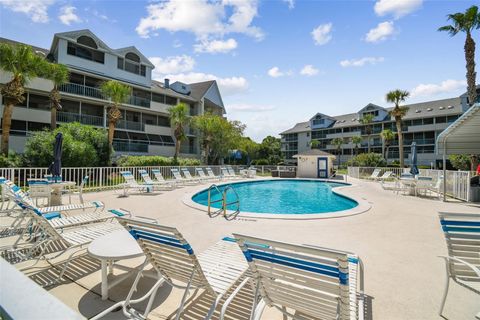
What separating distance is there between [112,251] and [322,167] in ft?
79.8

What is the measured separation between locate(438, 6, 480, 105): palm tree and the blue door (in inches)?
454

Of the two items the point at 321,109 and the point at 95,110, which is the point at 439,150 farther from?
the point at 321,109

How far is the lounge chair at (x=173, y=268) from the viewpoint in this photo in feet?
7.62

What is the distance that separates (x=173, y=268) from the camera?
8.46ft

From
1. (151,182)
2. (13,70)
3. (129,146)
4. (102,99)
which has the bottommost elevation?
(151,182)

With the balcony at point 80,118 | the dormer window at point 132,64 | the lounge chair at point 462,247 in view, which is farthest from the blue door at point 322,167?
the lounge chair at point 462,247

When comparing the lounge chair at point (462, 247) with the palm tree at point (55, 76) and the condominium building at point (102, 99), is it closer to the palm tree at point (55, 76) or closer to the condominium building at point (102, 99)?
the palm tree at point (55, 76)

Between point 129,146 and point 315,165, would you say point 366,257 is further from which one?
point 129,146

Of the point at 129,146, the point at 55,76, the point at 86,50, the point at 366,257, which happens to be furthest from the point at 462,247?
the point at 86,50

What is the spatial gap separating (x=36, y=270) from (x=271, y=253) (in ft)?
11.9

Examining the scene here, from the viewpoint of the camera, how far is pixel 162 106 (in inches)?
1172

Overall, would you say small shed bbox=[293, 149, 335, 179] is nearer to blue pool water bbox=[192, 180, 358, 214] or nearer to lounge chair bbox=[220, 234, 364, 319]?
blue pool water bbox=[192, 180, 358, 214]

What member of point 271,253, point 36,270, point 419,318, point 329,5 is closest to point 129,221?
point 271,253

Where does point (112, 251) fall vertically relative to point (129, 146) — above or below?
below
